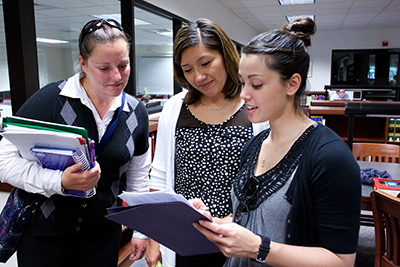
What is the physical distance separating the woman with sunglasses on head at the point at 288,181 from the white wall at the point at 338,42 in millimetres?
9673

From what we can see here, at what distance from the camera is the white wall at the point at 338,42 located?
31.6 ft

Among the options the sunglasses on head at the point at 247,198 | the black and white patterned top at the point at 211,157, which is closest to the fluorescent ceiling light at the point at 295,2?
the black and white patterned top at the point at 211,157

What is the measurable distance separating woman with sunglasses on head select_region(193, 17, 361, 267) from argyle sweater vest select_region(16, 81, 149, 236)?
41 centimetres

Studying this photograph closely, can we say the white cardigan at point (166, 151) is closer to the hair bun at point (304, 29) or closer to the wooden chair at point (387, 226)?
the hair bun at point (304, 29)

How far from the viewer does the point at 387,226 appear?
1.62 metres

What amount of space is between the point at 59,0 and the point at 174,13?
2074 mm

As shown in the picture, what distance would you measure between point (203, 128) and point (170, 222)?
0.53 metres

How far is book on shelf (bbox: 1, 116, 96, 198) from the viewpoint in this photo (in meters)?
0.90

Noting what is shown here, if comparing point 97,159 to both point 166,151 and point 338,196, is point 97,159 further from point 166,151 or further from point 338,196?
point 338,196

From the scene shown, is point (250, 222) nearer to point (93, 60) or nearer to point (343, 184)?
point (343, 184)

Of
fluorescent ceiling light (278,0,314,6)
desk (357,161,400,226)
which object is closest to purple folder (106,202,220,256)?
desk (357,161,400,226)

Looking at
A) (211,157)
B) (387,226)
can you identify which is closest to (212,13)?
(387,226)

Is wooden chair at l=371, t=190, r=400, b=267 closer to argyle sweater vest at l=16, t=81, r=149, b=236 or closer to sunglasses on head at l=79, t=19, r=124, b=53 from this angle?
argyle sweater vest at l=16, t=81, r=149, b=236

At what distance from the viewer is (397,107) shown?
1502 mm
